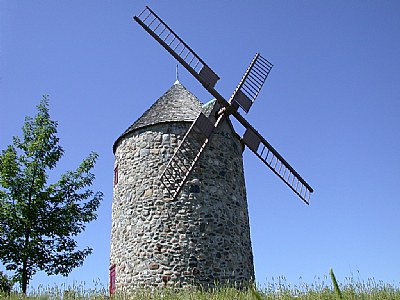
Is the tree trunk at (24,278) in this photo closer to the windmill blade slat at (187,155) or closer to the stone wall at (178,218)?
the stone wall at (178,218)

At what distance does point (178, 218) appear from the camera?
548 inches

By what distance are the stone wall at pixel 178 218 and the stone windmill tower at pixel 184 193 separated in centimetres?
3

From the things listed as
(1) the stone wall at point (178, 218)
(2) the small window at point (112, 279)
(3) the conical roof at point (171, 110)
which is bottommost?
(2) the small window at point (112, 279)

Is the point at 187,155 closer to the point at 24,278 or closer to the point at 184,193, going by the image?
the point at 184,193

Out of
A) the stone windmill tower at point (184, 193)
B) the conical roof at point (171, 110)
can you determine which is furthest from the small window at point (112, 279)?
the conical roof at point (171, 110)

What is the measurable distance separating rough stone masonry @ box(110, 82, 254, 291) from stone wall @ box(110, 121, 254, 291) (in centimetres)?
3

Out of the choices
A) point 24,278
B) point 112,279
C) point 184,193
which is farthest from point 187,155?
point 24,278

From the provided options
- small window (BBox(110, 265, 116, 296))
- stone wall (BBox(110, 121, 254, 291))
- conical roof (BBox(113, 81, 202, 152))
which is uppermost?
conical roof (BBox(113, 81, 202, 152))

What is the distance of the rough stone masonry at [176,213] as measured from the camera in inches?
531

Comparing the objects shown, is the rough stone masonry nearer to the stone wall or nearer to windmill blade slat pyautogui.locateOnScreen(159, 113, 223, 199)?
the stone wall

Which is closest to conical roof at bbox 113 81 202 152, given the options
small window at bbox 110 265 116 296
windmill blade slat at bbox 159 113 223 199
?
windmill blade slat at bbox 159 113 223 199

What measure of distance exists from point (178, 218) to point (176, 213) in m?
0.18

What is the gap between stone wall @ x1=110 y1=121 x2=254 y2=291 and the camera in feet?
44.2

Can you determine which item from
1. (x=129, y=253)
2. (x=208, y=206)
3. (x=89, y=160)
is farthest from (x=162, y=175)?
(x=89, y=160)
